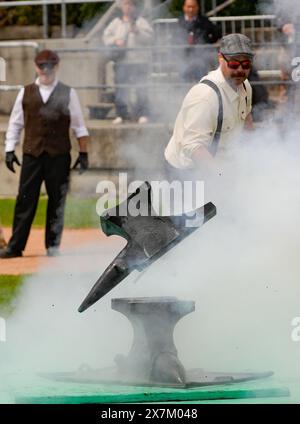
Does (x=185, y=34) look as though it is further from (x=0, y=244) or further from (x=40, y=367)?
(x=40, y=367)

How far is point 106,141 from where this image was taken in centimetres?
1541

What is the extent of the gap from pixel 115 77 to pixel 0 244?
8.81 ft

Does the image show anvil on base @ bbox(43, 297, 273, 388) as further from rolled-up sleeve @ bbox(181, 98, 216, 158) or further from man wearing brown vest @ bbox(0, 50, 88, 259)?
man wearing brown vest @ bbox(0, 50, 88, 259)

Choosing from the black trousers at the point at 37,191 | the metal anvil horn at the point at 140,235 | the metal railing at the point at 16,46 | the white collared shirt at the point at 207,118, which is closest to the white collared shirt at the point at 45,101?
the black trousers at the point at 37,191

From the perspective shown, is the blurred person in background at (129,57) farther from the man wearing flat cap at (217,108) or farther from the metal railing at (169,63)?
the man wearing flat cap at (217,108)

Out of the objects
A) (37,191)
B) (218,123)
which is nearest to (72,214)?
(37,191)

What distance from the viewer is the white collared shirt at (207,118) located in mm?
7973

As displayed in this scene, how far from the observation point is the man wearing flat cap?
7.92 meters

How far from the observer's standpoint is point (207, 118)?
7.98 metres

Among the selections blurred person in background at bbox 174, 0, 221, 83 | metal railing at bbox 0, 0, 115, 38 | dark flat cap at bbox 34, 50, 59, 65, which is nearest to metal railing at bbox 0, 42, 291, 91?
blurred person in background at bbox 174, 0, 221, 83

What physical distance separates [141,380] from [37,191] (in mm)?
5651

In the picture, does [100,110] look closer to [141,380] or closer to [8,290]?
[8,290]

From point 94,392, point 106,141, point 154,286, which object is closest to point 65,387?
point 94,392

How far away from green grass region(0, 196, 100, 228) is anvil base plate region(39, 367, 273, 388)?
633cm
